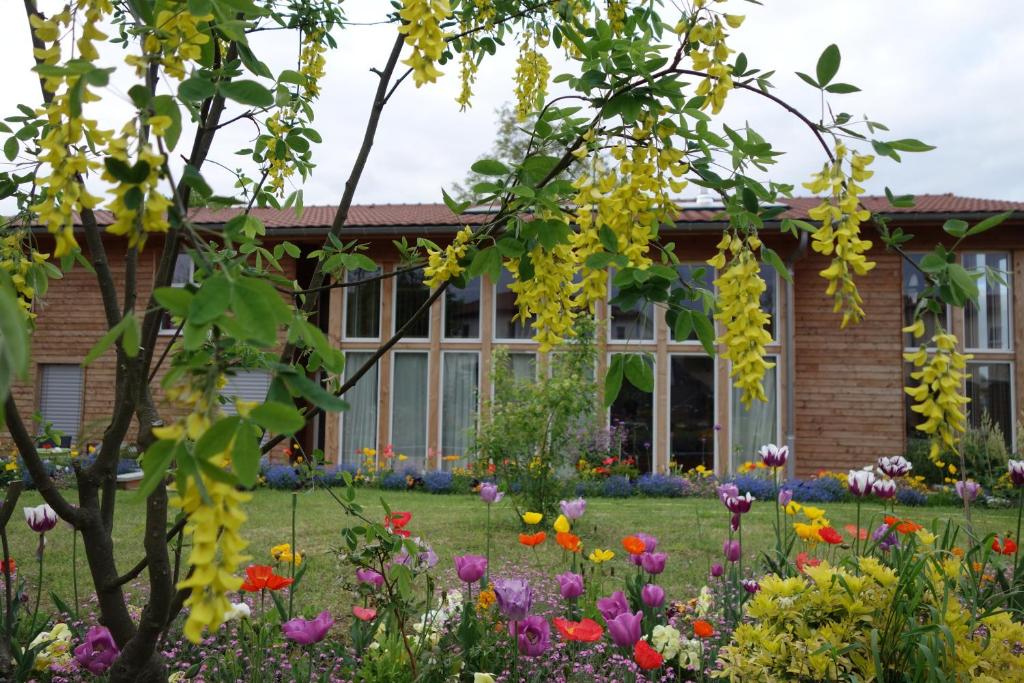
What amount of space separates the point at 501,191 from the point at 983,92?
13407 millimetres

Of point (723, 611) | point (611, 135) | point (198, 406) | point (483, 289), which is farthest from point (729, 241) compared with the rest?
point (483, 289)

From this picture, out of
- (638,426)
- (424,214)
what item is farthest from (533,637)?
(424,214)

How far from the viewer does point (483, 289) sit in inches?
412

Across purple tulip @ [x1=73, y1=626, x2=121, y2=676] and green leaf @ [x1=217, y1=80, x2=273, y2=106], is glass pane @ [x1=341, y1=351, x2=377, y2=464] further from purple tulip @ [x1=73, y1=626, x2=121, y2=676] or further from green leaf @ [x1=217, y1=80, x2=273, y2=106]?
green leaf @ [x1=217, y1=80, x2=273, y2=106]

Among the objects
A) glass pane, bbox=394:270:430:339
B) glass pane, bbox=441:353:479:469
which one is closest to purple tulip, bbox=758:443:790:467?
glass pane, bbox=441:353:479:469

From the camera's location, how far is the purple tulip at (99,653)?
1.90 meters

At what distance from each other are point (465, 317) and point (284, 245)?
28.1 feet

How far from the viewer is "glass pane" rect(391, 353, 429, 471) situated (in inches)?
412

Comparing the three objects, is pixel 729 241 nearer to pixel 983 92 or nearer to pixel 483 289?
pixel 483 289

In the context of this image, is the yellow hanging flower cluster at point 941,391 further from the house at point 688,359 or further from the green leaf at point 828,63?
the house at point 688,359

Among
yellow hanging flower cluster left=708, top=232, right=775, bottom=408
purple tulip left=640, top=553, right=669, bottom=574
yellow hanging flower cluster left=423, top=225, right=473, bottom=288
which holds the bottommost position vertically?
purple tulip left=640, top=553, right=669, bottom=574

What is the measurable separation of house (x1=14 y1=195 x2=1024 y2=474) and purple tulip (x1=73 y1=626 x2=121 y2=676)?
298 inches

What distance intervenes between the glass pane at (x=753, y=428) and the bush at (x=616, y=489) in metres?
1.75

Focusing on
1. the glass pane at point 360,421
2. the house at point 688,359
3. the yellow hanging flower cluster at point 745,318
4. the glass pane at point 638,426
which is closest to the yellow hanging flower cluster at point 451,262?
the yellow hanging flower cluster at point 745,318
